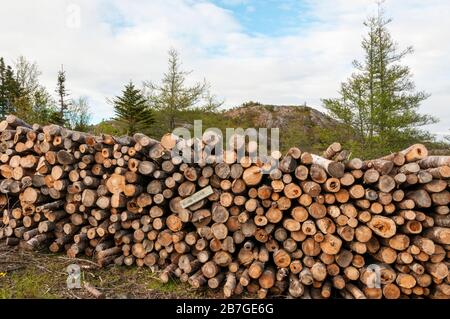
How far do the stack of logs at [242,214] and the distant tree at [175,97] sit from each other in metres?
15.0

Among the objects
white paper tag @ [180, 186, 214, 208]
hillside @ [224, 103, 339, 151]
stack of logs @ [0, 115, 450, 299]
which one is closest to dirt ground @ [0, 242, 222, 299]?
stack of logs @ [0, 115, 450, 299]

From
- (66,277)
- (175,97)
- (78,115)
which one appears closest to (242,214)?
(66,277)

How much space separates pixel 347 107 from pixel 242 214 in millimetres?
13754

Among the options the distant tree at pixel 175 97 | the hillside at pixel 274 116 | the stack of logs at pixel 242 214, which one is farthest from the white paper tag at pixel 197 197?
the hillside at pixel 274 116

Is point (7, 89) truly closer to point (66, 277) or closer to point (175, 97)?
point (175, 97)

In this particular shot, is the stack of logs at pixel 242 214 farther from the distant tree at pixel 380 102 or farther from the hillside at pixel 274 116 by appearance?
the hillside at pixel 274 116

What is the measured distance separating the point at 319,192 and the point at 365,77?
14134 mm

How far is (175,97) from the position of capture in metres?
19.5

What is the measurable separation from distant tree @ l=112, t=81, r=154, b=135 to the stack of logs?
1441 centimetres

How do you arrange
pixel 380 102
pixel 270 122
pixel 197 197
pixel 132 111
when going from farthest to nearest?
1. pixel 270 122
2. pixel 132 111
3. pixel 380 102
4. pixel 197 197

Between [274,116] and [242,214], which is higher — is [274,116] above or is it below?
above

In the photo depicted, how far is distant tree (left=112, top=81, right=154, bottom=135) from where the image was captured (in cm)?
1884

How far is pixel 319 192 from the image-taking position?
353cm
